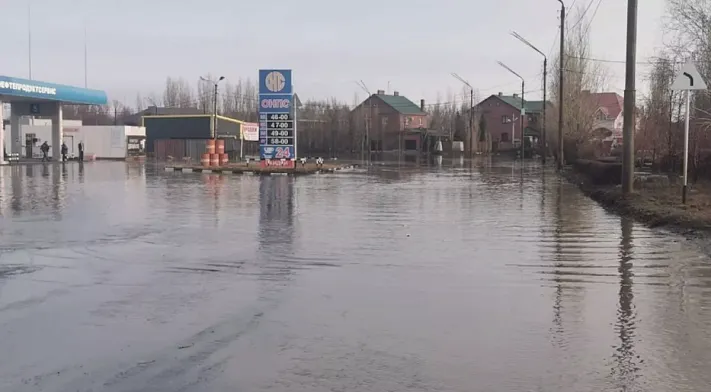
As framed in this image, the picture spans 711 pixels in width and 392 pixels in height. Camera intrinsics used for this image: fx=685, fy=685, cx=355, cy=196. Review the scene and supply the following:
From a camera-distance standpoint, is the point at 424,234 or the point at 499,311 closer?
the point at 499,311

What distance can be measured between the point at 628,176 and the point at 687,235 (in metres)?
6.41

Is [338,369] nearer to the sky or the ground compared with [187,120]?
nearer to the ground

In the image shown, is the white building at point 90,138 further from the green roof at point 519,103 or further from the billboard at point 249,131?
the green roof at point 519,103

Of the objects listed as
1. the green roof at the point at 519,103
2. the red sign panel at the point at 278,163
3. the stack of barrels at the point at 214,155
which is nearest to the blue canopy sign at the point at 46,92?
the stack of barrels at the point at 214,155

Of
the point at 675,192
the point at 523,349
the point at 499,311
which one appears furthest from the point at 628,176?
the point at 523,349

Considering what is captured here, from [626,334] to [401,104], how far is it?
10781cm

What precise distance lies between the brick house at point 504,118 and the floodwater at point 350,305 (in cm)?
8943

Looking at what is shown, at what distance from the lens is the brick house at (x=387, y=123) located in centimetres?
10969

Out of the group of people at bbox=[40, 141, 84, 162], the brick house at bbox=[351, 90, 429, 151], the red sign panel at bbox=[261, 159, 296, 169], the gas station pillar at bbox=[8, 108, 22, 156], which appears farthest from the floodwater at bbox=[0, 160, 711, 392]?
the brick house at bbox=[351, 90, 429, 151]

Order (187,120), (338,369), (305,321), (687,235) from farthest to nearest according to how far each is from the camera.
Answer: (187,120)
(687,235)
(305,321)
(338,369)

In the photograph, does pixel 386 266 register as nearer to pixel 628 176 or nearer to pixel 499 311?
pixel 499 311

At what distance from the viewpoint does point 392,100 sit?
113m

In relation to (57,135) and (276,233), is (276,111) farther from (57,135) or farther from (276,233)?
(276,233)

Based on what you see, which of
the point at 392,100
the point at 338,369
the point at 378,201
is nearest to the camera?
the point at 338,369
